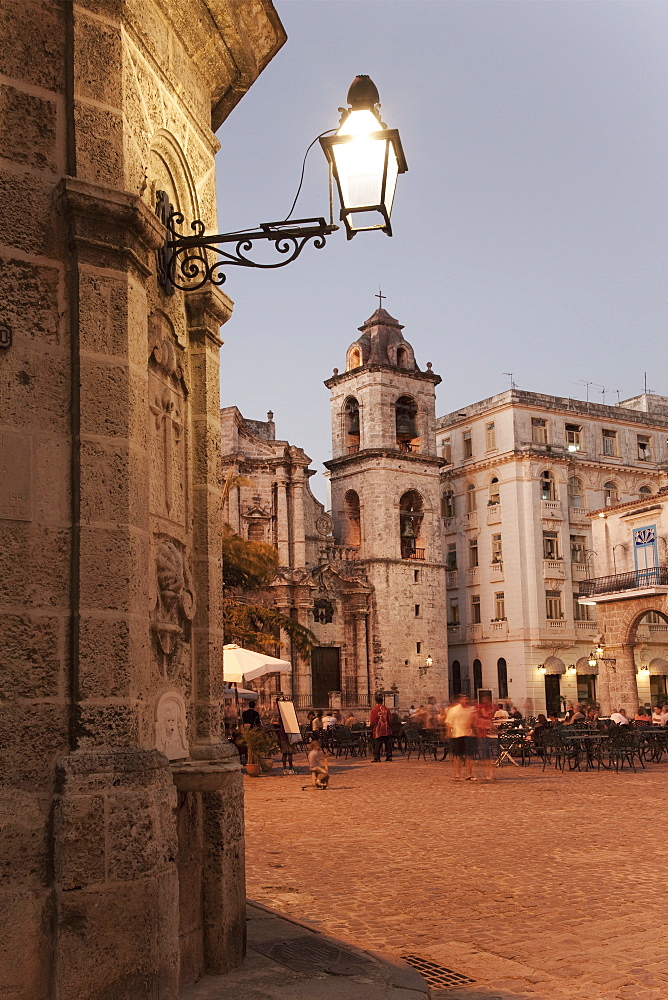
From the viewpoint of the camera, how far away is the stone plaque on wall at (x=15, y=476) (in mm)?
4293

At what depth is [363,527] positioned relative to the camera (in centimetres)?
4434

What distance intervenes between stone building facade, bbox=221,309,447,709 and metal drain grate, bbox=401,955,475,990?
1298 inches

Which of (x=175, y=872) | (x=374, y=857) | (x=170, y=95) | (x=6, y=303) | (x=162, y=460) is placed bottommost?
(x=374, y=857)

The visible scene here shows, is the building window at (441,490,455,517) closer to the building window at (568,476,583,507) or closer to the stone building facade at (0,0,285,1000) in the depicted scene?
the building window at (568,476,583,507)

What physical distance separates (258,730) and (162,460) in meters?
15.3

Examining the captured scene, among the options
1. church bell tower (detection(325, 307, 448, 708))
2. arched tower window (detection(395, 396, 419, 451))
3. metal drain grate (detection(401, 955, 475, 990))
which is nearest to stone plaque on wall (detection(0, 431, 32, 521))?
metal drain grate (detection(401, 955, 475, 990))

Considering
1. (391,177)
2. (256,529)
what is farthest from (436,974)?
(256,529)

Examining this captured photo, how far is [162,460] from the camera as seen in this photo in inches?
211

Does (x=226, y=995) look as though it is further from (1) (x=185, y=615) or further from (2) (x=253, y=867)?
(2) (x=253, y=867)

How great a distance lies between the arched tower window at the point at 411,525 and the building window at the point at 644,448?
1415cm

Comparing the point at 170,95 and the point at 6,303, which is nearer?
the point at 6,303

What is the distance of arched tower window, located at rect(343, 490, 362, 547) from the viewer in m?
45.7

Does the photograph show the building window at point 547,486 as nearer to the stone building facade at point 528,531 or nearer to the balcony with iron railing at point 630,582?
the stone building facade at point 528,531

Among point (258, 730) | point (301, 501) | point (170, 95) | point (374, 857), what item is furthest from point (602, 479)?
point (170, 95)
